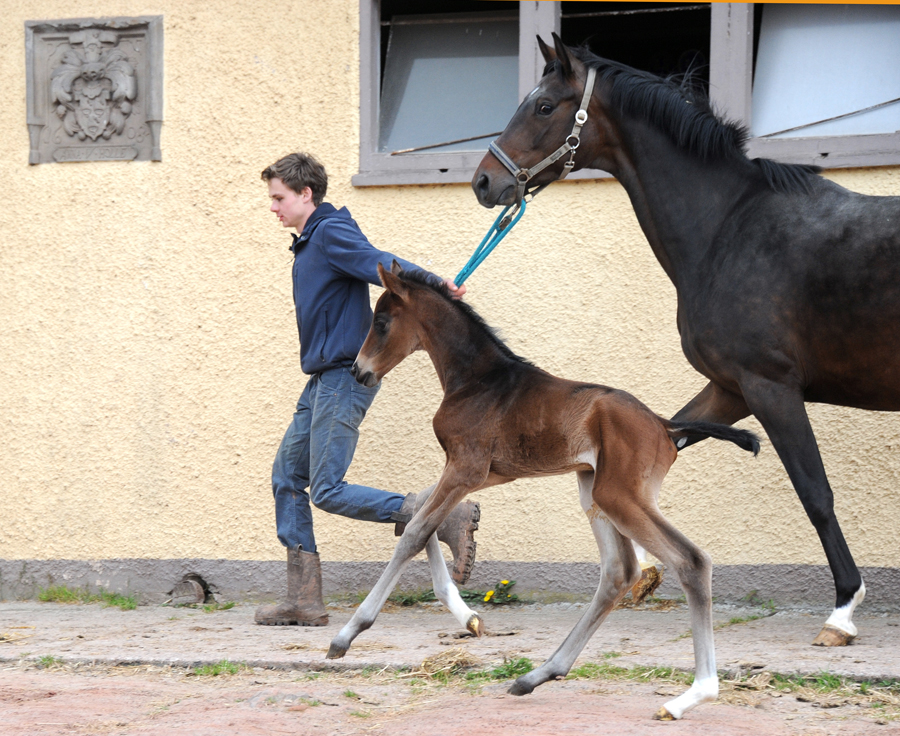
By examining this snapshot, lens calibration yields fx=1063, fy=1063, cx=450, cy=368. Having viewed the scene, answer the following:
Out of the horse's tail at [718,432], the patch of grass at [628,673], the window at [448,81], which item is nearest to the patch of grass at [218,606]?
the patch of grass at [628,673]

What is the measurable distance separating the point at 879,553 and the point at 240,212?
12.7 ft

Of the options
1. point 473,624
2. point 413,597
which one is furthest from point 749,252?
point 413,597

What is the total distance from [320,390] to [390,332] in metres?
0.90

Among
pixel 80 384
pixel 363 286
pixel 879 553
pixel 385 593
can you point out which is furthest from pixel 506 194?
pixel 80 384

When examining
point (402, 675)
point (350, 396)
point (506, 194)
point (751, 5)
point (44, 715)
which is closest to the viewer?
point (44, 715)

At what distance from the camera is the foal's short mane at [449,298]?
4.21m

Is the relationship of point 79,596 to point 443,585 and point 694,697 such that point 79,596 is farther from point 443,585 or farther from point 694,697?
point 694,697

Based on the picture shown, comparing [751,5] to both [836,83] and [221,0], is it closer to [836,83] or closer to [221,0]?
[836,83]

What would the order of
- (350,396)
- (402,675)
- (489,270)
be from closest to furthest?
(402,675) → (350,396) → (489,270)

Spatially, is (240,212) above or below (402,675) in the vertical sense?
above

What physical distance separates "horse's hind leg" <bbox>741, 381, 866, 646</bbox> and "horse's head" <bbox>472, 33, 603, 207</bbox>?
129cm

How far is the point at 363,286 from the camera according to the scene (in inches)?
201

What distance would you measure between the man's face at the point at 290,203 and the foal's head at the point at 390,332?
1.08 metres

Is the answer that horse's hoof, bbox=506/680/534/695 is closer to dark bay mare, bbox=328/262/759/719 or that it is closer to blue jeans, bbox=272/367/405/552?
dark bay mare, bbox=328/262/759/719
